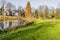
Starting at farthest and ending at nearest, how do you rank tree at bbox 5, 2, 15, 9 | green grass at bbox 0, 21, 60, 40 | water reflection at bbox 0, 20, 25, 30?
tree at bbox 5, 2, 15, 9, water reflection at bbox 0, 20, 25, 30, green grass at bbox 0, 21, 60, 40

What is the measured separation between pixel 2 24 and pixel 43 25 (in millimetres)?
1081

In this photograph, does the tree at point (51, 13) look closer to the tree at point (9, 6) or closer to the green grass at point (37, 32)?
the green grass at point (37, 32)

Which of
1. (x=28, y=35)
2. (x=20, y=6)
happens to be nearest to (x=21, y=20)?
(x=20, y=6)

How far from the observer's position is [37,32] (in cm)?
378

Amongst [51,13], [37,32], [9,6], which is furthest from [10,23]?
[51,13]

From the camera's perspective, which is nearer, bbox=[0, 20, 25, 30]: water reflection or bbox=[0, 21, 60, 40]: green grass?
bbox=[0, 21, 60, 40]: green grass

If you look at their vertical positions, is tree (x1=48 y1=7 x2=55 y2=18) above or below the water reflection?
above

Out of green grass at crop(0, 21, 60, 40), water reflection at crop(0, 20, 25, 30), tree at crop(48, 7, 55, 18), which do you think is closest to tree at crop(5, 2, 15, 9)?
water reflection at crop(0, 20, 25, 30)

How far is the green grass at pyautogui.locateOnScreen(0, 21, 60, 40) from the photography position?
3.49 meters

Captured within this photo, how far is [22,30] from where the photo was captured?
397cm

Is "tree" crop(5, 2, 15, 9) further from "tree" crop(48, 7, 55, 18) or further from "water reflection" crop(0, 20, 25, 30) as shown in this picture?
"tree" crop(48, 7, 55, 18)

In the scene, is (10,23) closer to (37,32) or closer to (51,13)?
(37,32)

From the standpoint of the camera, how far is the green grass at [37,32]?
3488 millimetres

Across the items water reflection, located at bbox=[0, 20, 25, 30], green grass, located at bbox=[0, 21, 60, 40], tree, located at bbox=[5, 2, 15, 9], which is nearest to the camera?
green grass, located at bbox=[0, 21, 60, 40]
